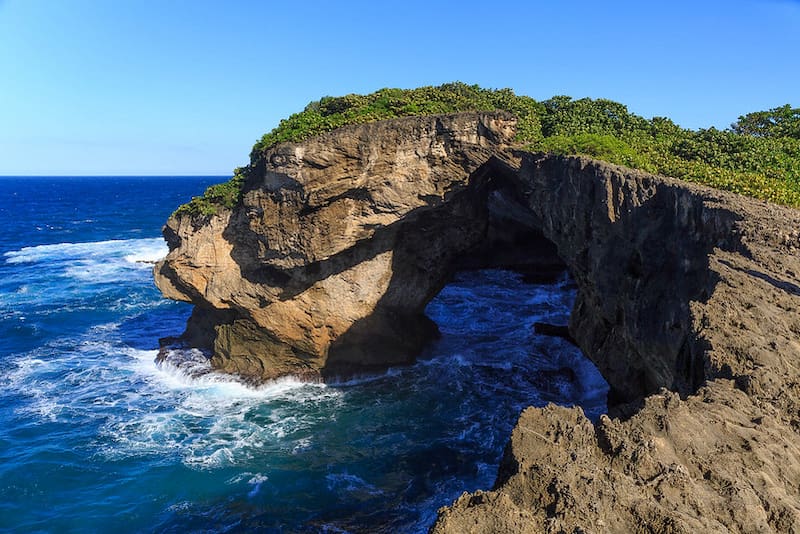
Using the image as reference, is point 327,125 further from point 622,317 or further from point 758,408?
point 758,408

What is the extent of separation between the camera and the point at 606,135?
19531 mm

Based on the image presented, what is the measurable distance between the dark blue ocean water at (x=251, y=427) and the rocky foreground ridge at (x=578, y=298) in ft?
8.12

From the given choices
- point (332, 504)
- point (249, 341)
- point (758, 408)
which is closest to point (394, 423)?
point (332, 504)

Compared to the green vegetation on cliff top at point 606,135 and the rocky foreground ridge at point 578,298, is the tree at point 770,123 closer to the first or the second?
the green vegetation on cliff top at point 606,135

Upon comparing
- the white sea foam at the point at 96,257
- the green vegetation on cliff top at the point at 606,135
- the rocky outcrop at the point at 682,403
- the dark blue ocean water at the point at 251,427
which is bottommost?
the dark blue ocean water at the point at 251,427

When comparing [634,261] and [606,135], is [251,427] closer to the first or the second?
[634,261]

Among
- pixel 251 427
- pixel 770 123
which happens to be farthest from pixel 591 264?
pixel 770 123

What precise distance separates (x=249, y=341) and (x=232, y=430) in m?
4.58

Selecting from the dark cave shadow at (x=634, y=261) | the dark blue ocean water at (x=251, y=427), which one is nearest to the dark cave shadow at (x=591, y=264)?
the dark cave shadow at (x=634, y=261)

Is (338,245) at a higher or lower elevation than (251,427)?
higher

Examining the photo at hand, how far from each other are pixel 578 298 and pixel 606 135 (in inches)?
241

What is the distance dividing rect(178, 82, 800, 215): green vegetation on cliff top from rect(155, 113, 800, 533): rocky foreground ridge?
1108mm

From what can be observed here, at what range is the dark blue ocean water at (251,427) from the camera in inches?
562

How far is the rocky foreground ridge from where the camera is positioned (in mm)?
5188
